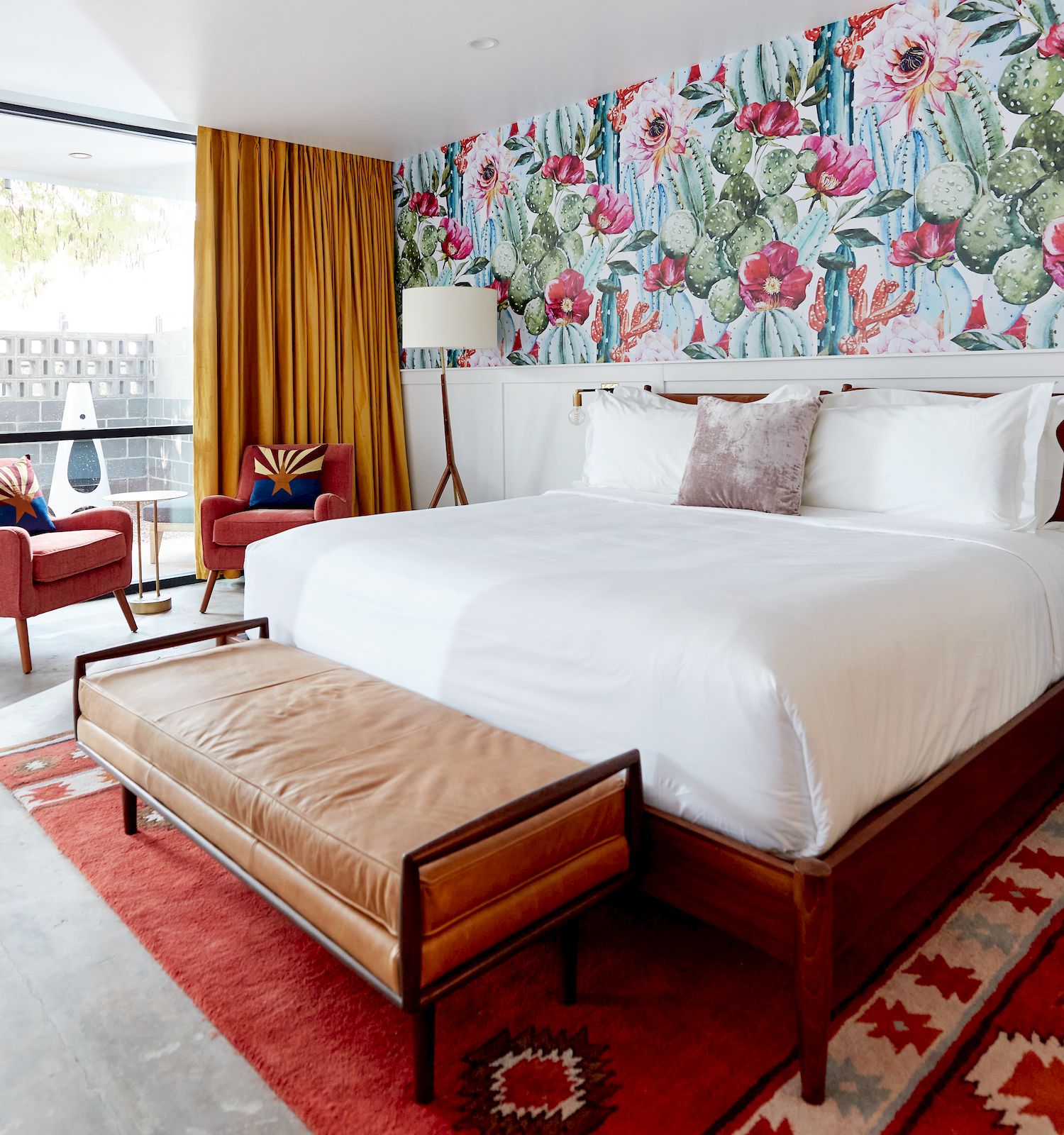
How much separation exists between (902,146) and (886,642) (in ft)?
7.96

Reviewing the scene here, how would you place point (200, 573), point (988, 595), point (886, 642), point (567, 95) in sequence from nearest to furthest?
point (886, 642) < point (988, 595) < point (567, 95) < point (200, 573)

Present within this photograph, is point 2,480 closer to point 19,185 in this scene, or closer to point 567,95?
point 19,185

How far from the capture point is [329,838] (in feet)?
4.76

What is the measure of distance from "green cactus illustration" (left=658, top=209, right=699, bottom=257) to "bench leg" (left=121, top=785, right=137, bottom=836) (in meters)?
3.08

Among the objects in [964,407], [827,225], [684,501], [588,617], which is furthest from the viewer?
[827,225]

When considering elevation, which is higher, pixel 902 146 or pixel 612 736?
pixel 902 146

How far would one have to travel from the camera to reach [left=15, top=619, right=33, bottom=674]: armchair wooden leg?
136 inches

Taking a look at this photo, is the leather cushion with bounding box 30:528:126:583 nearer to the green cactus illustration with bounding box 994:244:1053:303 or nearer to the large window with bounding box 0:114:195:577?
the large window with bounding box 0:114:195:577

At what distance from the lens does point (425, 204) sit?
17.5 ft

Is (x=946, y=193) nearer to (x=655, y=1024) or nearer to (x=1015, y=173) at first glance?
(x=1015, y=173)

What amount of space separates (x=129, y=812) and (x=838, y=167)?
128 inches

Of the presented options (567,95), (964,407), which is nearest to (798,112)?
(567,95)

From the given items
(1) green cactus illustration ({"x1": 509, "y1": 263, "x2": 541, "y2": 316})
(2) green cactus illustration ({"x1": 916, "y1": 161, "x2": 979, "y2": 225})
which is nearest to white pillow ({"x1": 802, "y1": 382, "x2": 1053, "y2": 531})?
(2) green cactus illustration ({"x1": 916, "y1": 161, "x2": 979, "y2": 225})

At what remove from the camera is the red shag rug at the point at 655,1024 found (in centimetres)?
140
